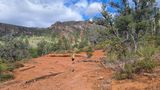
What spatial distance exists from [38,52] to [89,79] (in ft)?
205

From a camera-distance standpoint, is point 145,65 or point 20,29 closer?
point 145,65

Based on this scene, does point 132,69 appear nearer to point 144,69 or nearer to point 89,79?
point 144,69

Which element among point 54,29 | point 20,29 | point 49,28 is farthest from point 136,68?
point 49,28

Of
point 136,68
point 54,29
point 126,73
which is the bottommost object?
point 126,73

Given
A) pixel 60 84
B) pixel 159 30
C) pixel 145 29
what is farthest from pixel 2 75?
pixel 159 30

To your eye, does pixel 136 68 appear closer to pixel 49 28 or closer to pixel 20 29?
pixel 20 29

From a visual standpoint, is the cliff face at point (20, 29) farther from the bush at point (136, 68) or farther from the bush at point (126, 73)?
the bush at point (126, 73)

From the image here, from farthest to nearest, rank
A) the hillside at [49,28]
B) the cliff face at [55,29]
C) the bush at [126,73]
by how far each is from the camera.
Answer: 1. the hillside at [49,28]
2. the cliff face at [55,29]
3. the bush at [126,73]

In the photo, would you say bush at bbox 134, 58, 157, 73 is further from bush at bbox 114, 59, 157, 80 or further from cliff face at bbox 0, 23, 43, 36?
cliff face at bbox 0, 23, 43, 36

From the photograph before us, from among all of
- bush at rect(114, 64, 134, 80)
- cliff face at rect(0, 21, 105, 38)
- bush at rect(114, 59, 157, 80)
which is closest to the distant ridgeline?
cliff face at rect(0, 21, 105, 38)

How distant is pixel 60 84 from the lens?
14680 mm

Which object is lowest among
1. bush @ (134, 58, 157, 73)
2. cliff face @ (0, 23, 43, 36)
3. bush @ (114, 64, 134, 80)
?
bush @ (114, 64, 134, 80)

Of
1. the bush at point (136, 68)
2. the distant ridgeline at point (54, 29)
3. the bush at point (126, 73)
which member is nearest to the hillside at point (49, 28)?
the distant ridgeline at point (54, 29)

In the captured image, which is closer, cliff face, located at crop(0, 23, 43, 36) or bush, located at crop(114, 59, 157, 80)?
bush, located at crop(114, 59, 157, 80)
